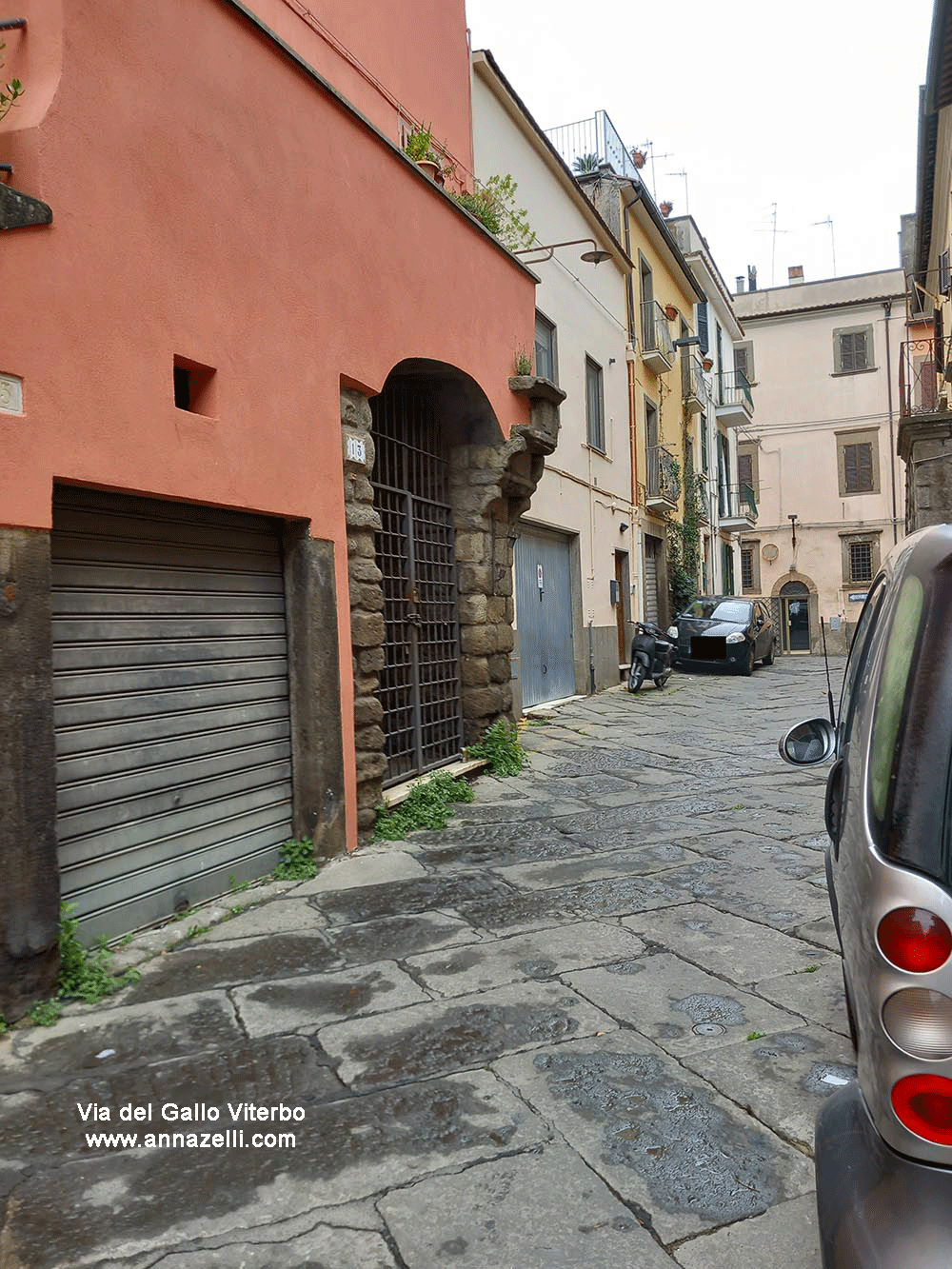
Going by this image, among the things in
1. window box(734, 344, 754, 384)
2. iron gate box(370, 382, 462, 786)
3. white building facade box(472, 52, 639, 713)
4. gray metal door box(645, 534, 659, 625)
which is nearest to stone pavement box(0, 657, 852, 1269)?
iron gate box(370, 382, 462, 786)

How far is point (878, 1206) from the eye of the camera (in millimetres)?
1348

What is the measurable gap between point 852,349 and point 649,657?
866 inches

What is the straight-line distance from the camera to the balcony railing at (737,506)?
88.4 ft

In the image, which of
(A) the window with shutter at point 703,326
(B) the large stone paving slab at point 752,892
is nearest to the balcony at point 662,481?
(A) the window with shutter at point 703,326

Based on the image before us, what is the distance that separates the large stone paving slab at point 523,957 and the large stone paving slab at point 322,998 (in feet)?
0.40

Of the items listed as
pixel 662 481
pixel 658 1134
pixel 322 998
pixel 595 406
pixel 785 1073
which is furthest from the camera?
pixel 662 481

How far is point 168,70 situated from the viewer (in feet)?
13.6

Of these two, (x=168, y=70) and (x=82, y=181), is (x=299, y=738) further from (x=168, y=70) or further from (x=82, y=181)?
(x=168, y=70)

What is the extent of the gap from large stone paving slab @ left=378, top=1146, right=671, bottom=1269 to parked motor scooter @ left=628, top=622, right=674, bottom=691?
451 inches

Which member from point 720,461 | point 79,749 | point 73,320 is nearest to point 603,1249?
point 79,749

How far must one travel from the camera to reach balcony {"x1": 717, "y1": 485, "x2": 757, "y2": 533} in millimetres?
26891

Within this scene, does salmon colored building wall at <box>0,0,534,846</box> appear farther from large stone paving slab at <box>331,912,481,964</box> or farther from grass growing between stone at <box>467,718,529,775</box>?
grass growing between stone at <box>467,718,529,775</box>

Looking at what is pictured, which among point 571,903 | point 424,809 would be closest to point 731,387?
point 424,809

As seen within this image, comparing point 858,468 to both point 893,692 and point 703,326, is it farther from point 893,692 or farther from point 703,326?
point 893,692
